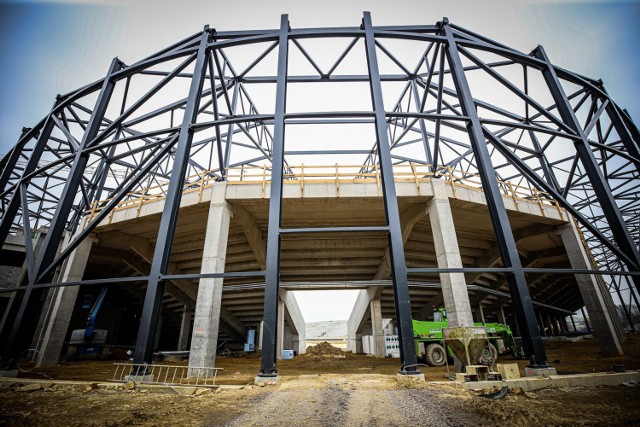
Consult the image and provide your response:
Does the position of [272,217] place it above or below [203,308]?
above

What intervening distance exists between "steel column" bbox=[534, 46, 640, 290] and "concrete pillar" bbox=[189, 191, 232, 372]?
10977 millimetres

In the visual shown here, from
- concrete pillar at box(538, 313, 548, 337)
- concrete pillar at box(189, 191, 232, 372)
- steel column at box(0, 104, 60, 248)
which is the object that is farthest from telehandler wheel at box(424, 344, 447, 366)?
concrete pillar at box(538, 313, 548, 337)

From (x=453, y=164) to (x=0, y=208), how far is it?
33.0 m

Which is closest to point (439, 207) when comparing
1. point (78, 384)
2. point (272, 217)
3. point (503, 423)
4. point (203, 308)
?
point (272, 217)

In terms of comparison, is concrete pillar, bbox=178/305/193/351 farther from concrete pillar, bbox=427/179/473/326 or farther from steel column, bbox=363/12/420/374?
steel column, bbox=363/12/420/374

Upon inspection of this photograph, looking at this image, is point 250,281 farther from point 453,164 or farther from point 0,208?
point 0,208

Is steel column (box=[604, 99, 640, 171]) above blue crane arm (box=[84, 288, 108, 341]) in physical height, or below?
above

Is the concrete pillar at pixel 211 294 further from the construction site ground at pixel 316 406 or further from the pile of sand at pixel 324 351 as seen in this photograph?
the pile of sand at pixel 324 351

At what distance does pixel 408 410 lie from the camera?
3205 mm

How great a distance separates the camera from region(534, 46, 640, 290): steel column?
5963 millimetres

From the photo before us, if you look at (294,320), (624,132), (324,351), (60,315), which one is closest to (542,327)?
(324,351)

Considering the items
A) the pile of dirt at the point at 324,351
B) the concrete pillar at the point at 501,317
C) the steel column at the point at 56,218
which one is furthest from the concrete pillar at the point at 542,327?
the steel column at the point at 56,218

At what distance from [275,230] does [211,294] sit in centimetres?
536

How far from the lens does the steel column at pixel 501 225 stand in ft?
16.2
